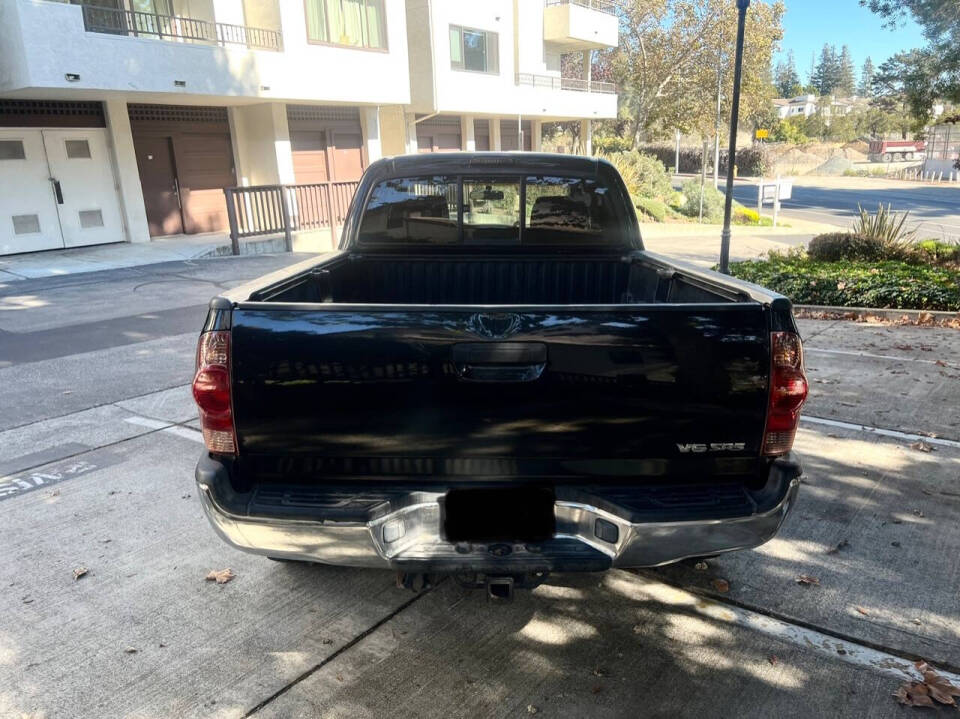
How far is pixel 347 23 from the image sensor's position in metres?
19.5

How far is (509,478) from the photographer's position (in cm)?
263

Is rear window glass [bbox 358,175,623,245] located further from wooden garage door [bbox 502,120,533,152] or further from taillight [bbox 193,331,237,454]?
wooden garage door [bbox 502,120,533,152]

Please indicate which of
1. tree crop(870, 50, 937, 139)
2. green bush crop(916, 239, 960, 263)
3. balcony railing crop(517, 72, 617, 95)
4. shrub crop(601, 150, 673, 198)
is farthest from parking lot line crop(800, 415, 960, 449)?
balcony railing crop(517, 72, 617, 95)

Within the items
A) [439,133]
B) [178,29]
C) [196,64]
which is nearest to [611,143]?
[439,133]

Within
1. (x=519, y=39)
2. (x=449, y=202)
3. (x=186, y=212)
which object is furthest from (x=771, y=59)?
(x=449, y=202)

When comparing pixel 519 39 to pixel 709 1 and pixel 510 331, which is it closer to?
pixel 709 1

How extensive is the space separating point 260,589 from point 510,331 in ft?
6.24

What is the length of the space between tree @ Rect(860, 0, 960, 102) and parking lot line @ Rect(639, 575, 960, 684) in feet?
36.1

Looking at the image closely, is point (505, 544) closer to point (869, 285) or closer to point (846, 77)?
point (869, 285)

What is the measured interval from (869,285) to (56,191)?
15729 millimetres

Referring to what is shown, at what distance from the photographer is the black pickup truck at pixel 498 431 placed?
2.54 metres

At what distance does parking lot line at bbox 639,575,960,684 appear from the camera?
2.86 meters

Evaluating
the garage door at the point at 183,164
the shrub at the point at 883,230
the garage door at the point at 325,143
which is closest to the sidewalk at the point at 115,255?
the garage door at the point at 183,164

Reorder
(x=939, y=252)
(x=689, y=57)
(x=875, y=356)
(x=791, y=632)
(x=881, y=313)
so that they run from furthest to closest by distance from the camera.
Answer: (x=689, y=57), (x=939, y=252), (x=881, y=313), (x=875, y=356), (x=791, y=632)
